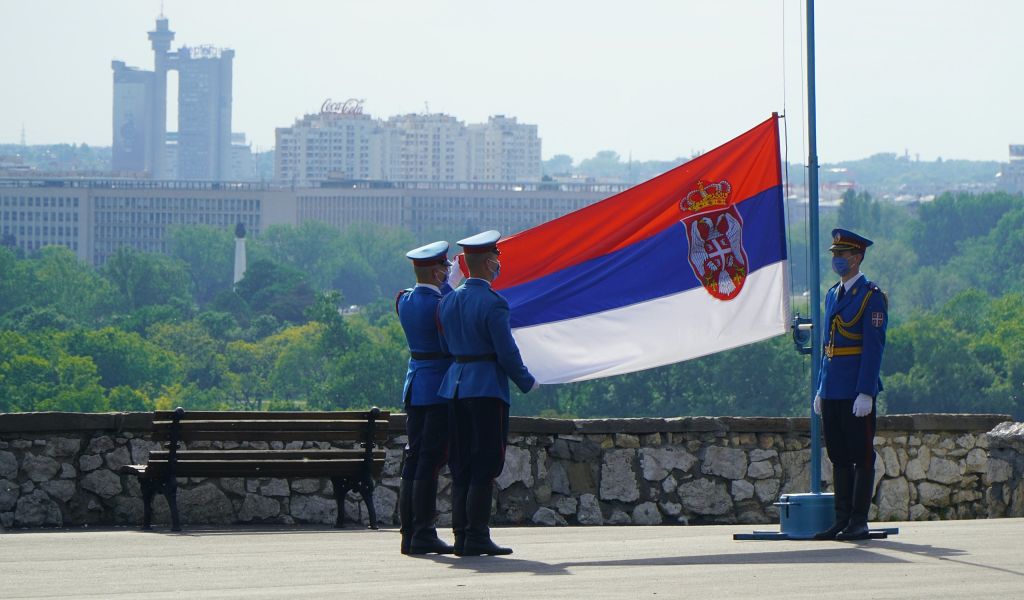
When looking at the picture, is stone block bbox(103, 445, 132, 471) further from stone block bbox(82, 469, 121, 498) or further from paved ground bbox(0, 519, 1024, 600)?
paved ground bbox(0, 519, 1024, 600)

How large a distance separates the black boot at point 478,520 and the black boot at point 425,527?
22 cm

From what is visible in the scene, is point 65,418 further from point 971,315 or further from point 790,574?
point 971,315

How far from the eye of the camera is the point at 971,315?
133m

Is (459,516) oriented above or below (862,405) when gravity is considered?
below

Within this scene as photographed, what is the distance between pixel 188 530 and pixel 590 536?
7.59 feet

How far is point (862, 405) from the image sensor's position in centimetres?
1129

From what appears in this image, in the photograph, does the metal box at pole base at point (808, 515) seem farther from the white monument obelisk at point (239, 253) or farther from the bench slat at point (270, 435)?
the white monument obelisk at point (239, 253)

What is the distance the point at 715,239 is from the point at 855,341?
1.19m

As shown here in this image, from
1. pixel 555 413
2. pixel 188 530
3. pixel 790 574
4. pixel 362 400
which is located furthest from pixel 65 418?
pixel 362 400

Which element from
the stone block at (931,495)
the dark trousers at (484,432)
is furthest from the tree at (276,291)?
the dark trousers at (484,432)

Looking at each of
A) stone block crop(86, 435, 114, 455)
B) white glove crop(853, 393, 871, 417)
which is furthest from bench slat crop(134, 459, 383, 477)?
white glove crop(853, 393, 871, 417)

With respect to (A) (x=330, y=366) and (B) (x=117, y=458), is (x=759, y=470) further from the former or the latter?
(A) (x=330, y=366)

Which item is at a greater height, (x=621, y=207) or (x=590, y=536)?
(x=621, y=207)

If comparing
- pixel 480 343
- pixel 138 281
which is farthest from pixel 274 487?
pixel 138 281
